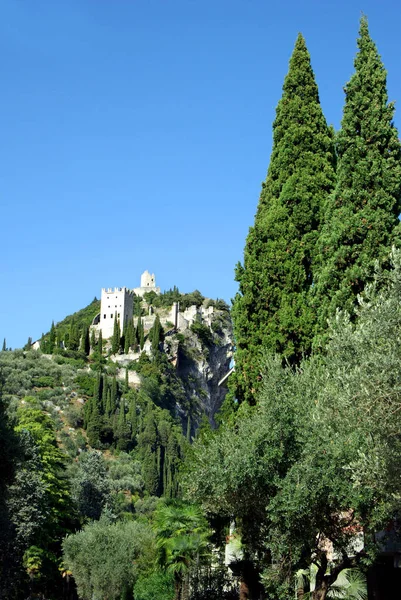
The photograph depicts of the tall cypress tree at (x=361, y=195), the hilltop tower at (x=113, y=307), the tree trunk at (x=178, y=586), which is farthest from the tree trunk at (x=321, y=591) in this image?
the hilltop tower at (x=113, y=307)

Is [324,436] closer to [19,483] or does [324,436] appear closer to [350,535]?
[350,535]

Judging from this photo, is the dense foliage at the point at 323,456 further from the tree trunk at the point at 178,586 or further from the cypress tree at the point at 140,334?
the cypress tree at the point at 140,334

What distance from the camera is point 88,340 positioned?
139m

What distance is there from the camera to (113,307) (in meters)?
157

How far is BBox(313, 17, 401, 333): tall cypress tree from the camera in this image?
1941cm

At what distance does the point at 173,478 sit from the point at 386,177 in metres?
89.6

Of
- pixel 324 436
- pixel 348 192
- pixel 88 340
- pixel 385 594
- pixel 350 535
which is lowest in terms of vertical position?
pixel 385 594

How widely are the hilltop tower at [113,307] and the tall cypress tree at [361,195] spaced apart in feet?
446

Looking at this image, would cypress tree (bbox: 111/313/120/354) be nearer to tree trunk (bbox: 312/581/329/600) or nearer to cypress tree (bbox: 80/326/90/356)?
cypress tree (bbox: 80/326/90/356)

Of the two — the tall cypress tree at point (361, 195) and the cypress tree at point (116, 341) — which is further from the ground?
the cypress tree at point (116, 341)

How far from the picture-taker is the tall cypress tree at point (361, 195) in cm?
1941

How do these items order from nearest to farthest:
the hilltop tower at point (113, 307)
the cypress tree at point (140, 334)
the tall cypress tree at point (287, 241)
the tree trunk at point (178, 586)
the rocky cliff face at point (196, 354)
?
the tall cypress tree at point (287, 241) < the tree trunk at point (178, 586) < the cypress tree at point (140, 334) < the rocky cliff face at point (196, 354) < the hilltop tower at point (113, 307)

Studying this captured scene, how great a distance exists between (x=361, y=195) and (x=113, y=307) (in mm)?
139136

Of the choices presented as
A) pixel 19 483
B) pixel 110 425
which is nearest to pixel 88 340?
pixel 110 425
